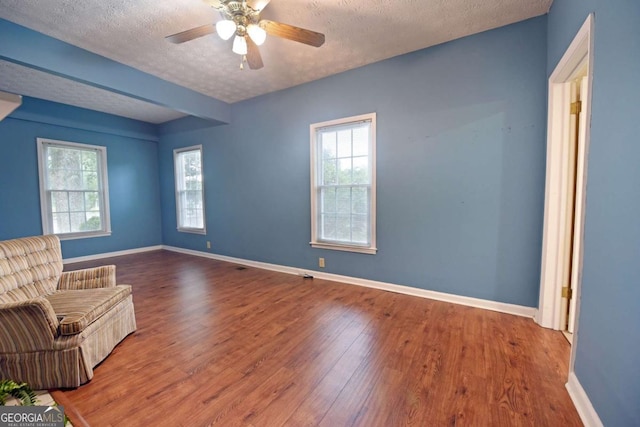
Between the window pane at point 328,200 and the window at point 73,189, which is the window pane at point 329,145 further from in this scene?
the window at point 73,189

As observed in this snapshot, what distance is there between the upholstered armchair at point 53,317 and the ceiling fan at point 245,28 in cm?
207

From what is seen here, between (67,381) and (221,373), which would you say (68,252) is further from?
(221,373)

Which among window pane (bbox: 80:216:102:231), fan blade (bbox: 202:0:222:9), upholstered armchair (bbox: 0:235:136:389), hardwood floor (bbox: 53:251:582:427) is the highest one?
fan blade (bbox: 202:0:222:9)

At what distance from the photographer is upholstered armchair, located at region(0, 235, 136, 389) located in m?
1.56

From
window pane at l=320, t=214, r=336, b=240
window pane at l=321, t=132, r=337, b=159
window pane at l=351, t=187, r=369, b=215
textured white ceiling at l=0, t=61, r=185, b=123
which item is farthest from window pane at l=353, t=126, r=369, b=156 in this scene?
textured white ceiling at l=0, t=61, r=185, b=123

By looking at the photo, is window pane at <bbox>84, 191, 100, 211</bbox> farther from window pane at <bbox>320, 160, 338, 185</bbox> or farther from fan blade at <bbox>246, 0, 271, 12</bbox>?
fan blade at <bbox>246, 0, 271, 12</bbox>

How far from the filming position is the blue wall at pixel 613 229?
1.05 metres

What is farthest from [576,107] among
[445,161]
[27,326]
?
[27,326]

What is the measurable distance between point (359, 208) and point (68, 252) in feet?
17.8

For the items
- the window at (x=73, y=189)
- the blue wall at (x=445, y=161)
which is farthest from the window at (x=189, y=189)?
the blue wall at (x=445, y=161)

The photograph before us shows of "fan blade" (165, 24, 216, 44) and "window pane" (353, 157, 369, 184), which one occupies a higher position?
"fan blade" (165, 24, 216, 44)

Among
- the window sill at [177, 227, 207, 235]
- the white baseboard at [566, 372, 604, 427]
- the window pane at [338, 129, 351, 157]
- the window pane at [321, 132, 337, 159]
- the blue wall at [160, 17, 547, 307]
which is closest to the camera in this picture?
the white baseboard at [566, 372, 604, 427]

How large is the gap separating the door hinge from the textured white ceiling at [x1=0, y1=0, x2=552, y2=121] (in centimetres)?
89

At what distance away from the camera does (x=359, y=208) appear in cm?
338
